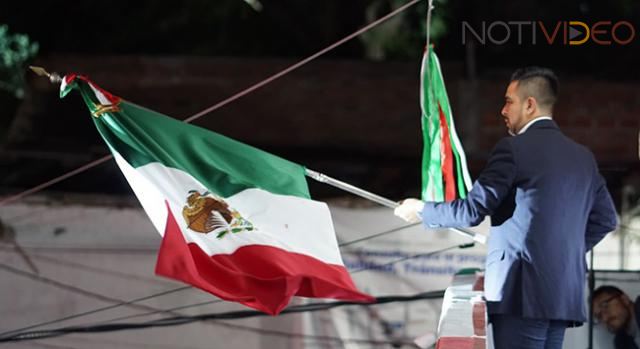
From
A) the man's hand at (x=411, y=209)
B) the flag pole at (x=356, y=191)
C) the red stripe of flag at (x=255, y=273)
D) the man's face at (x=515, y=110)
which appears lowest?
the red stripe of flag at (x=255, y=273)

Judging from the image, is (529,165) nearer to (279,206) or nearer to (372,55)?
(279,206)

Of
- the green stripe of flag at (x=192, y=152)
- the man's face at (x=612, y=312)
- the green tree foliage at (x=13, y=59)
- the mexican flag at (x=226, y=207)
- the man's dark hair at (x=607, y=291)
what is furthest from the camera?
the green tree foliage at (x=13, y=59)

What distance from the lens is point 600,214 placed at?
4910 millimetres

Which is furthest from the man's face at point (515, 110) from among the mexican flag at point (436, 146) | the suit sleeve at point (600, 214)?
the mexican flag at point (436, 146)

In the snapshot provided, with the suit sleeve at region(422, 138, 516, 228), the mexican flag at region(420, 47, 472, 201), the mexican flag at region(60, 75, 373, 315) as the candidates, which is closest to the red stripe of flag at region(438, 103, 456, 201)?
the mexican flag at region(420, 47, 472, 201)

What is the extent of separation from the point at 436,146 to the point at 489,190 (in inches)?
55.6

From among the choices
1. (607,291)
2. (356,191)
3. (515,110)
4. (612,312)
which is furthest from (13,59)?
(515,110)

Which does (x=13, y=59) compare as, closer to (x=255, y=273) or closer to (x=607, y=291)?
(x=255, y=273)

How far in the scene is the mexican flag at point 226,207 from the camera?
5.12 metres

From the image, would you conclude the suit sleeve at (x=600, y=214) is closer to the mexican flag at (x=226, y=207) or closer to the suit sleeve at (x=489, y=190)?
the suit sleeve at (x=489, y=190)

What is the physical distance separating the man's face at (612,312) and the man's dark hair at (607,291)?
15 millimetres

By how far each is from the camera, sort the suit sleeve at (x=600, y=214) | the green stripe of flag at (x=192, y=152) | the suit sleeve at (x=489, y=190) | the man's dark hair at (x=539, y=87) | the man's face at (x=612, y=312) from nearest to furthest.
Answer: the suit sleeve at (x=489, y=190)
the man's dark hair at (x=539, y=87)
the suit sleeve at (x=600, y=214)
the green stripe of flag at (x=192, y=152)
the man's face at (x=612, y=312)

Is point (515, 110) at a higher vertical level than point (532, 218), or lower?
higher

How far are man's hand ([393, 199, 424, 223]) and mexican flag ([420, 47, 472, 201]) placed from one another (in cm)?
93
